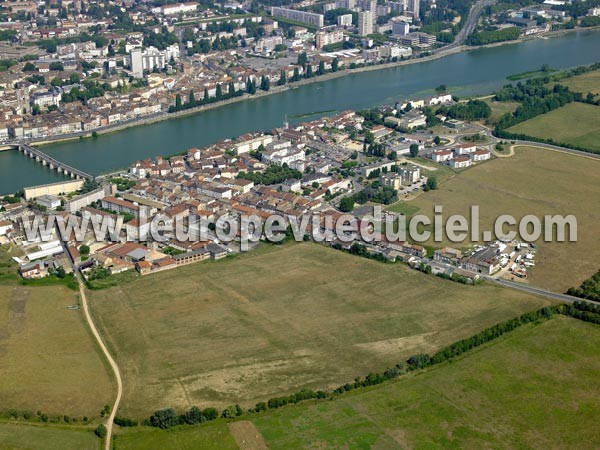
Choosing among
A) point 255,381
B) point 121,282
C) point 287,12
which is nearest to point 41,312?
point 121,282

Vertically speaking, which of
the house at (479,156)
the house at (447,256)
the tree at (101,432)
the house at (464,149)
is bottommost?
the tree at (101,432)

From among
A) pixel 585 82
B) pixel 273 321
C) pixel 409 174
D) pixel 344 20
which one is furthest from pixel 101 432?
pixel 344 20

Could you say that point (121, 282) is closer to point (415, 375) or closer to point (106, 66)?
point (415, 375)

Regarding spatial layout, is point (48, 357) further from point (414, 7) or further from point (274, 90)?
point (414, 7)

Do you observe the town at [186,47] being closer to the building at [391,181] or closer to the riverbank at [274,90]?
the riverbank at [274,90]

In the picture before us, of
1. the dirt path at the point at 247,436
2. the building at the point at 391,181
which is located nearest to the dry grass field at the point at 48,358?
the dirt path at the point at 247,436

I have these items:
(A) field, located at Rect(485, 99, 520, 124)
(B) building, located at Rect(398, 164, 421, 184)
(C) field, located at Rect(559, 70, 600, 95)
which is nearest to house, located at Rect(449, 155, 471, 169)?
(B) building, located at Rect(398, 164, 421, 184)

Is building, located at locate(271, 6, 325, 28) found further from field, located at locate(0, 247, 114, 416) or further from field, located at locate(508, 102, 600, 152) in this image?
field, located at locate(0, 247, 114, 416)
